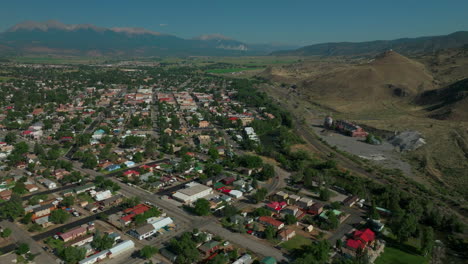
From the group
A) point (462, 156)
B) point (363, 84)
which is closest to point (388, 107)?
point (363, 84)

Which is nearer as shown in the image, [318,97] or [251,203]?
[251,203]

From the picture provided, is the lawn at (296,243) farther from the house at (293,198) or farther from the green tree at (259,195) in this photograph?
the green tree at (259,195)

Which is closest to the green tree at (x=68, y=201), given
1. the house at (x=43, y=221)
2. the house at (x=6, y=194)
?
the house at (x=43, y=221)

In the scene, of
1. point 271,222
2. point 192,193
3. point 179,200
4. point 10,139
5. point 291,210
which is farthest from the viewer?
point 10,139

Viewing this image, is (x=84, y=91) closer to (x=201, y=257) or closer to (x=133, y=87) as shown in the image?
(x=133, y=87)

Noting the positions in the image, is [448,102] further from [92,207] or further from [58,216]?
[58,216]

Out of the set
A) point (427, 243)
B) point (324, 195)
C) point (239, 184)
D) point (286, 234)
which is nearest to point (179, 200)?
point (239, 184)

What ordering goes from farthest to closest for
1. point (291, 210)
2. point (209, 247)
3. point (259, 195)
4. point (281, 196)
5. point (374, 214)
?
point (281, 196)
point (259, 195)
point (291, 210)
point (374, 214)
point (209, 247)
